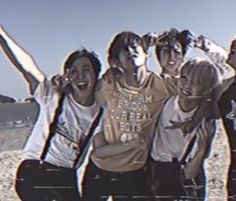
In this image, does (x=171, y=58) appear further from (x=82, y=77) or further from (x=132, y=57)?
(x=82, y=77)

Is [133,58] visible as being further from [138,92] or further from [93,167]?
[93,167]

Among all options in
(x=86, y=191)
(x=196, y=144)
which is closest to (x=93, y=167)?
(x=86, y=191)

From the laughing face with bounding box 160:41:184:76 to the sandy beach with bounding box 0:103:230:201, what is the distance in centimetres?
31

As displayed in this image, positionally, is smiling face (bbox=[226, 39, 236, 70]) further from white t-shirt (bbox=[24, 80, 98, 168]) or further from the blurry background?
white t-shirt (bbox=[24, 80, 98, 168])

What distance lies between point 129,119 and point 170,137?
19 centimetres

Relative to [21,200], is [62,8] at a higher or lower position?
higher

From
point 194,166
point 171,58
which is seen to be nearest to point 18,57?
point 171,58

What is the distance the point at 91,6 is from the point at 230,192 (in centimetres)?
100

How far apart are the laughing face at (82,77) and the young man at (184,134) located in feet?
1.09

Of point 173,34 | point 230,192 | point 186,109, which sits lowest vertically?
point 230,192

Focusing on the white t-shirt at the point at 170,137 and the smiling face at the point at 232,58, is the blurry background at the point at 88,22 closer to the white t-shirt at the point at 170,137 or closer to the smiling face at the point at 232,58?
the smiling face at the point at 232,58

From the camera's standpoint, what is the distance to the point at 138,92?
16.8 feet

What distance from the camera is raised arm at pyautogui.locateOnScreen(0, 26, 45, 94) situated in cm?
512

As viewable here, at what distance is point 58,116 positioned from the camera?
5.17 metres
